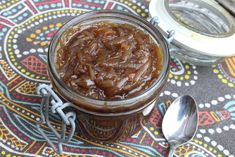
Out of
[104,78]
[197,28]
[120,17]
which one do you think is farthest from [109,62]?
[197,28]

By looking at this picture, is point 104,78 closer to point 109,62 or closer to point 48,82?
point 109,62

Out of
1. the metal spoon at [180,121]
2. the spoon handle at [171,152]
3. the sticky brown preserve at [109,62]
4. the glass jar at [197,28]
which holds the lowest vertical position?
the spoon handle at [171,152]

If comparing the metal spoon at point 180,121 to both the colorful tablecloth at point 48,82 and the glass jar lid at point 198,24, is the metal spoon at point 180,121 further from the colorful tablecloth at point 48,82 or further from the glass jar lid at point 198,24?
the glass jar lid at point 198,24

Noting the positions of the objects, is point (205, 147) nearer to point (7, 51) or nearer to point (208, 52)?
point (208, 52)

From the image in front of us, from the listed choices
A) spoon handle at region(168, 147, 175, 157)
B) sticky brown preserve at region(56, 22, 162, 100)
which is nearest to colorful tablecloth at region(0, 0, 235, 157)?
spoon handle at region(168, 147, 175, 157)

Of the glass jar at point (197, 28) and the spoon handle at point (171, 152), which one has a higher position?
the glass jar at point (197, 28)

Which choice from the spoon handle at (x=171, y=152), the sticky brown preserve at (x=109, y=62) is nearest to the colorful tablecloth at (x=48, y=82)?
the spoon handle at (x=171, y=152)
